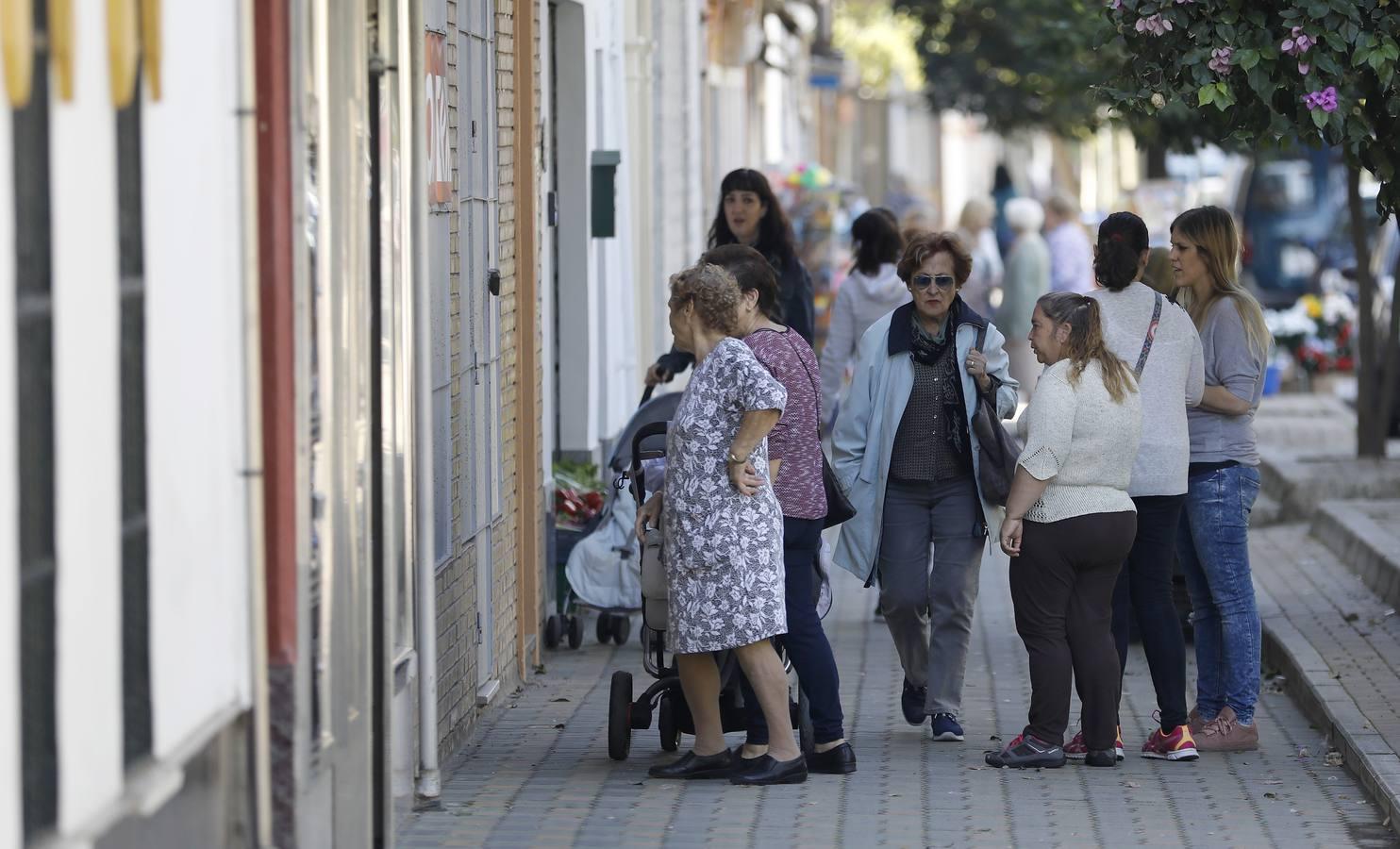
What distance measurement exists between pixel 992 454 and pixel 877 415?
39 centimetres

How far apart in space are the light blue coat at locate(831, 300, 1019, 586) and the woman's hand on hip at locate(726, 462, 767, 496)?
37.9 inches

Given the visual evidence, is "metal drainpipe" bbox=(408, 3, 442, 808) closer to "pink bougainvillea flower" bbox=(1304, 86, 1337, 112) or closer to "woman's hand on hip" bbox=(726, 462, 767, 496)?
"woman's hand on hip" bbox=(726, 462, 767, 496)

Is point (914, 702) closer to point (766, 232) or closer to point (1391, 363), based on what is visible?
point (766, 232)

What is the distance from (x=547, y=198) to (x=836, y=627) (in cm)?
237

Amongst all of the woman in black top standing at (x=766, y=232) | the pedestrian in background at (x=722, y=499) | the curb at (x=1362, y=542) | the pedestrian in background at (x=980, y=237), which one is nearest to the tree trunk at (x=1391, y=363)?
the curb at (x=1362, y=542)

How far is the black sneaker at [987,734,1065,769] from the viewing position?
283 inches

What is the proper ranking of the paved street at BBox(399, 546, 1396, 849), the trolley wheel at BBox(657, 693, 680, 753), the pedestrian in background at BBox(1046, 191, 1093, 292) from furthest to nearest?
1. the pedestrian in background at BBox(1046, 191, 1093, 292)
2. the trolley wheel at BBox(657, 693, 680, 753)
3. the paved street at BBox(399, 546, 1396, 849)

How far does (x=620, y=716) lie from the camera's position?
Result: 7145 millimetres

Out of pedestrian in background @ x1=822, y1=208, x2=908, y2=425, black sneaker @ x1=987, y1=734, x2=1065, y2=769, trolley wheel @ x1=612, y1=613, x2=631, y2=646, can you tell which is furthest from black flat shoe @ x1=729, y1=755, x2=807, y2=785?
pedestrian in background @ x1=822, y1=208, x2=908, y2=425

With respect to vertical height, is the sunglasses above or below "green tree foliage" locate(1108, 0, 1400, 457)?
below

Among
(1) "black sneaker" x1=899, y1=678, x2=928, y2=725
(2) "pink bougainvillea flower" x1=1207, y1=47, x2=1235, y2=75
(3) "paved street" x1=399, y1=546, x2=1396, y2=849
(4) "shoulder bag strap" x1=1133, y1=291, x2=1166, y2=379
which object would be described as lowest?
(3) "paved street" x1=399, y1=546, x2=1396, y2=849

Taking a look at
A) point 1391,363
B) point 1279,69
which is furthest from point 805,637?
point 1391,363

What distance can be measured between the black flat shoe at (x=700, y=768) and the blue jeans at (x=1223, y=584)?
169 centimetres

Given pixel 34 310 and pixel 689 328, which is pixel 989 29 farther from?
pixel 34 310
